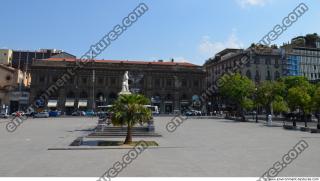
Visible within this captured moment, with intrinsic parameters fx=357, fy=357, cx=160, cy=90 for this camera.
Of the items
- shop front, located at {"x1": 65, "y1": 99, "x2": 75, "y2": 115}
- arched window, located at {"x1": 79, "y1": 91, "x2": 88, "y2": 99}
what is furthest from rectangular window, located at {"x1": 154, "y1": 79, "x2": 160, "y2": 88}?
shop front, located at {"x1": 65, "y1": 99, "x2": 75, "y2": 115}

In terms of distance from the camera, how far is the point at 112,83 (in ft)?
285

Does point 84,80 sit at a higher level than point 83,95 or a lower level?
higher

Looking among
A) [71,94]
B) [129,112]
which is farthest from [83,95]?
[129,112]

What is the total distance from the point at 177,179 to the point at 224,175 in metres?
1.68

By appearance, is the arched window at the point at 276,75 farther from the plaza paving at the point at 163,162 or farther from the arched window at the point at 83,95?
the plaza paving at the point at 163,162

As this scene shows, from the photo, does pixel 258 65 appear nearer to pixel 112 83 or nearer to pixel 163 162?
pixel 112 83

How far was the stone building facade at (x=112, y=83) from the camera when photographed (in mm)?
84000

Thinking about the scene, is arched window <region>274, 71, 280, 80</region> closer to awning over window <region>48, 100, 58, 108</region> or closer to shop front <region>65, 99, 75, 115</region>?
shop front <region>65, 99, 75, 115</region>

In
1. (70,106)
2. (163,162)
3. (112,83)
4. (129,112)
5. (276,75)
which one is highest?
(276,75)

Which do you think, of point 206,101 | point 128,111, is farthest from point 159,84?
point 128,111

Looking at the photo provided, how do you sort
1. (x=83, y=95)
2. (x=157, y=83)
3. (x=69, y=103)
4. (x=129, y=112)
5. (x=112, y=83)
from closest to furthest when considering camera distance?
(x=129, y=112) < (x=69, y=103) < (x=83, y=95) < (x=112, y=83) < (x=157, y=83)

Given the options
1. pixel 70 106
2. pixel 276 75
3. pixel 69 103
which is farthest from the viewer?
pixel 276 75

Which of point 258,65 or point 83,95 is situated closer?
→ point 83,95

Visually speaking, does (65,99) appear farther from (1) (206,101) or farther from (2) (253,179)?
(2) (253,179)
